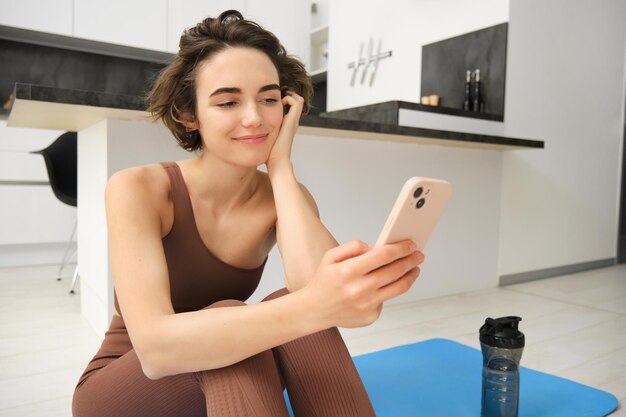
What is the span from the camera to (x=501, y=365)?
3.93 ft

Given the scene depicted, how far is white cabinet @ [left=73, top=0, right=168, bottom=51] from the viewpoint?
12.2 ft

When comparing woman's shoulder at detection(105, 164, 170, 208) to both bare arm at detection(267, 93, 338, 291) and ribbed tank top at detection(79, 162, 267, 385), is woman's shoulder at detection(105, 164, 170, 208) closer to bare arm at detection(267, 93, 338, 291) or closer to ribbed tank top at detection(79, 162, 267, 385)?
ribbed tank top at detection(79, 162, 267, 385)

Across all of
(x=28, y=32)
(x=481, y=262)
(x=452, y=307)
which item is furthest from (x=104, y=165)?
(x=28, y=32)

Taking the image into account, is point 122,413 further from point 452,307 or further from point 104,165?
point 452,307

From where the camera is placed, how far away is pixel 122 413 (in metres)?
0.90

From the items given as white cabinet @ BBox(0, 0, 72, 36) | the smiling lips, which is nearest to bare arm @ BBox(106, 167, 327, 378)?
the smiling lips

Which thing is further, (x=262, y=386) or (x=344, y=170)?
(x=344, y=170)

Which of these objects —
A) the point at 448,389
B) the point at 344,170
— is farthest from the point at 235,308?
the point at 344,170

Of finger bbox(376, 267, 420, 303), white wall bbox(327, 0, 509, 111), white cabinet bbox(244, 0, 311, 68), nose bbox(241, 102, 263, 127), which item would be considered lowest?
finger bbox(376, 267, 420, 303)

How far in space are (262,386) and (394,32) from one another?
3451 mm

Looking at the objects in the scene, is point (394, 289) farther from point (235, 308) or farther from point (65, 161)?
point (65, 161)

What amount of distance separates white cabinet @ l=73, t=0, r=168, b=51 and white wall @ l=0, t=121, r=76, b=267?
0.82m

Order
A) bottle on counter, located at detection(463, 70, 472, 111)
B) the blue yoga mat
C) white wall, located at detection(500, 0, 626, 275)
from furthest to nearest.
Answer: bottle on counter, located at detection(463, 70, 472, 111)
white wall, located at detection(500, 0, 626, 275)
the blue yoga mat

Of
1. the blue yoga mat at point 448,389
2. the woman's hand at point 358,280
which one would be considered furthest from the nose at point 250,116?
the blue yoga mat at point 448,389
